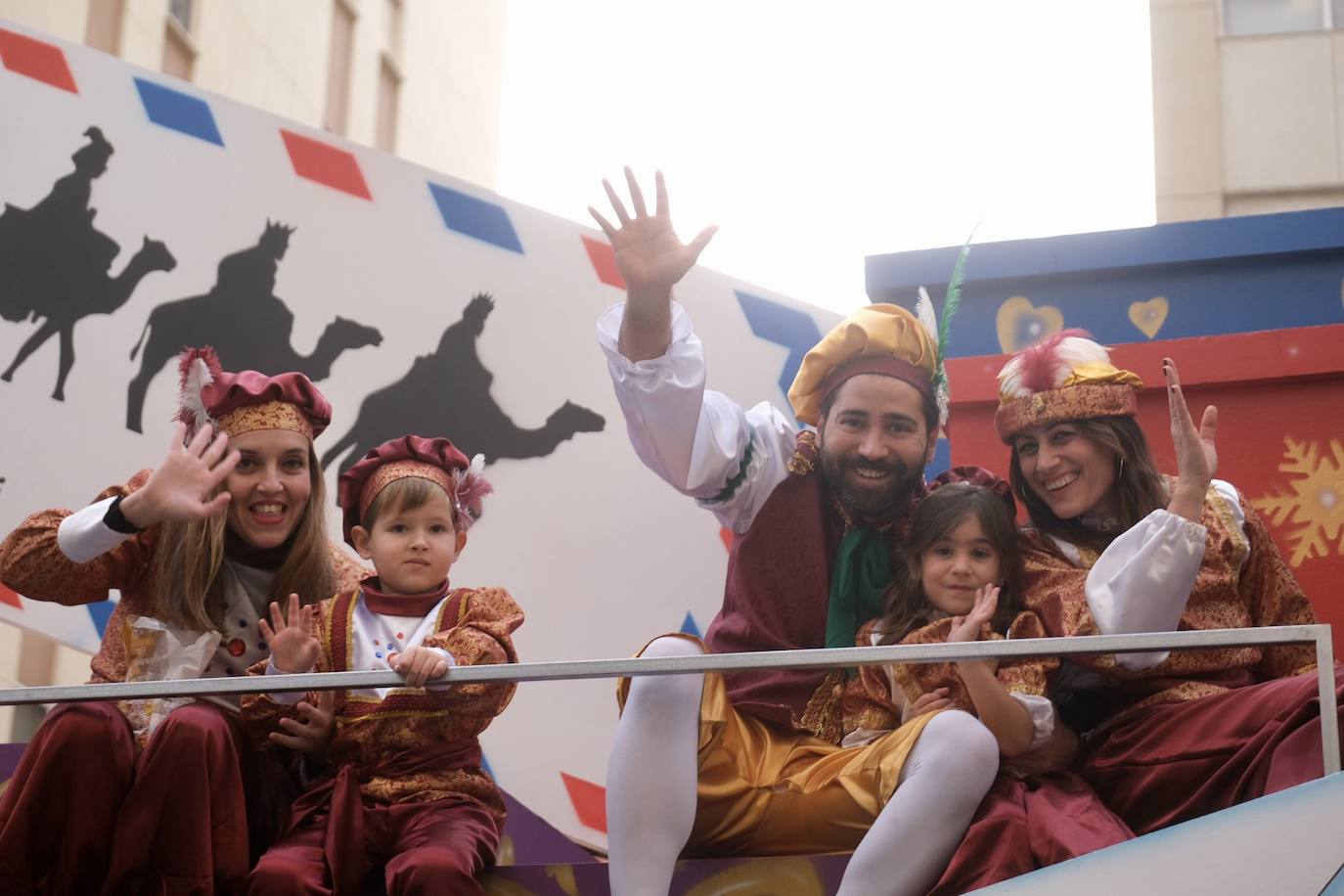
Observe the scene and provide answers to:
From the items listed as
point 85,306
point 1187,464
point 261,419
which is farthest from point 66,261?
point 1187,464

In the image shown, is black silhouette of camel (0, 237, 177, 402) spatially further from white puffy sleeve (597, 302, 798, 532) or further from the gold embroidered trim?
white puffy sleeve (597, 302, 798, 532)

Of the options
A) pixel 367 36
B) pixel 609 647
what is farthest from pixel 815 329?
pixel 367 36

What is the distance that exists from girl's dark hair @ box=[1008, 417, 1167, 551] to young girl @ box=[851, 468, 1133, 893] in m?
0.11

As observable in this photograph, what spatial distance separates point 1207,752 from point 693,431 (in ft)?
3.17

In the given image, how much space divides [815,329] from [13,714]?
3990 mm

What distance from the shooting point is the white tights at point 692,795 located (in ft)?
8.59

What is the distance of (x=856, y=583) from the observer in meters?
3.12

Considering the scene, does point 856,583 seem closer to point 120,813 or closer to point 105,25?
point 120,813

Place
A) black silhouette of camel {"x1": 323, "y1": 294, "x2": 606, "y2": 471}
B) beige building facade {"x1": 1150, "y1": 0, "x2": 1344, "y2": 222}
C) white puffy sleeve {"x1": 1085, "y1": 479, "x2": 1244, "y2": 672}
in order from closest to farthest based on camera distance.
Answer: white puffy sleeve {"x1": 1085, "y1": 479, "x2": 1244, "y2": 672}
black silhouette of camel {"x1": 323, "y1": 294, "x2": 606, "y2": 471}
beige building facade {"x1": 1150, "y1": 0, "x2": 1344, "y2": 222}

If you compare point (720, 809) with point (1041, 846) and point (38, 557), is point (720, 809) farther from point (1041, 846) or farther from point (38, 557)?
point (38, 557)

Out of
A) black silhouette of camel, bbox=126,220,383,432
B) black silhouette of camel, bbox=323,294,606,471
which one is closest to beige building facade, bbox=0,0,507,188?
black silhouette of camel, bbox=126,220,383,432

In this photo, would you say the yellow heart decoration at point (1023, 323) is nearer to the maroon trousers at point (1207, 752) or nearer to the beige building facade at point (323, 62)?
the maroon trousers at point (1207, 752)

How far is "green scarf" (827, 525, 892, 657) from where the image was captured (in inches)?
121

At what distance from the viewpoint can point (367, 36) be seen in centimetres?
1121
